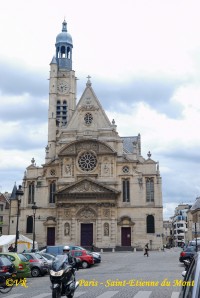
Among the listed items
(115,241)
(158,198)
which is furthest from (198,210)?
(115,241)

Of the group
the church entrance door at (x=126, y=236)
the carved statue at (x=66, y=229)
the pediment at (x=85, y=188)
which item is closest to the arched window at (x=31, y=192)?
the pediment at (x=85, y=188)

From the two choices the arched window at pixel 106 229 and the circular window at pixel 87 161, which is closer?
the arched window at pixel 106 229

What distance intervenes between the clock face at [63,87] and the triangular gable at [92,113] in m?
9.80

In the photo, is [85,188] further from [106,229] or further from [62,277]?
[62,277]

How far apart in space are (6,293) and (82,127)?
39474 millimetres

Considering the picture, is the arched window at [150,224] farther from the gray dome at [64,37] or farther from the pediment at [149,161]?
the gray dome at [64,37]

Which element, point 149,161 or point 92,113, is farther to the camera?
point 92,113

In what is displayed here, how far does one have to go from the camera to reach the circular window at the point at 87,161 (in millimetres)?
50281

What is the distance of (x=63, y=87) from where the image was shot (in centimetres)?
6272

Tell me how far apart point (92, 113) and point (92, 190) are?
11.0 meters

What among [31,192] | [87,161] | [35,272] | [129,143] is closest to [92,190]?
[87,161]

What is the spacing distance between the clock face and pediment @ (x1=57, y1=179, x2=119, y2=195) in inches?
772

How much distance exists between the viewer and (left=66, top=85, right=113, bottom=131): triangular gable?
171ft

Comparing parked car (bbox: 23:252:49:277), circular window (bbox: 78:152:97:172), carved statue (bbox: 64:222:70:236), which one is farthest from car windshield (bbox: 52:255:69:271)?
circular window (bbox: 78:152:97:172)
